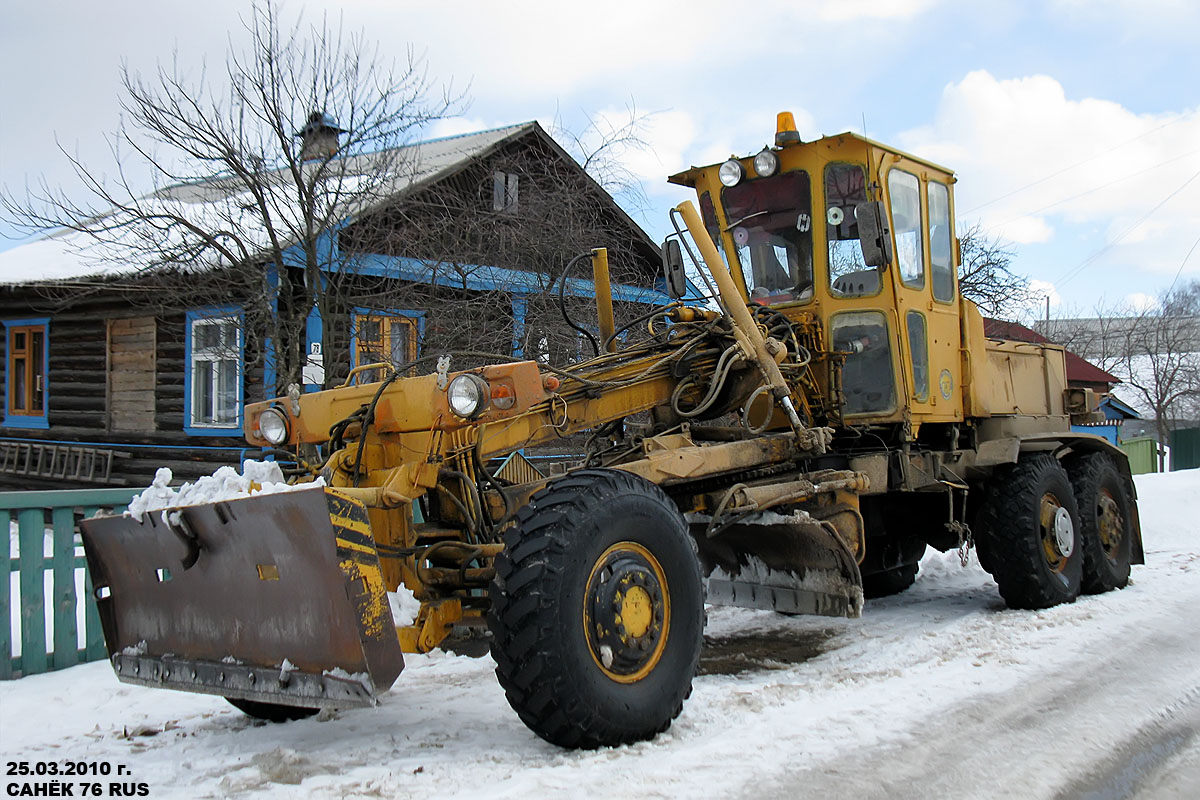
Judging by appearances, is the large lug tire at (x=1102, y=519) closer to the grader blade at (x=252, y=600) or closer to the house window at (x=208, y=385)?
the grader blade at (x=252, y=600)

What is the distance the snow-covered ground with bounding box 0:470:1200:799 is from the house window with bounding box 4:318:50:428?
39.8ft

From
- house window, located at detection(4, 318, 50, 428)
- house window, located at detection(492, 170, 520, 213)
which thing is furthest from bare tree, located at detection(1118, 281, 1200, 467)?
house window, located at detection(4, 318, 50, 428)

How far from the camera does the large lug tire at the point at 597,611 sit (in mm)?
3953

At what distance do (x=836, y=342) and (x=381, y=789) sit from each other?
4288mm

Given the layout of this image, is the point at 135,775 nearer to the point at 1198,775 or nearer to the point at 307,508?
the point at 307,508

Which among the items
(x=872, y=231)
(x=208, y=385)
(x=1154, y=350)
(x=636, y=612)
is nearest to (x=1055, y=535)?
(x=872, y=231)

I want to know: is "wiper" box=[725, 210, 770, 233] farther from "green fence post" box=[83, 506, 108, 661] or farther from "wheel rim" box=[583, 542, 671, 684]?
"green fence post" box=[83, 506, 108, 661]

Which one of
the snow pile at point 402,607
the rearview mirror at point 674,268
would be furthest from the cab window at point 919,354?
the snow pile at point 402,607

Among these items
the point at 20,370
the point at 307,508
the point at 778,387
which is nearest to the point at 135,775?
the point at 307,508

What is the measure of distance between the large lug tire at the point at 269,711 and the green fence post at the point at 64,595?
201 centimetres

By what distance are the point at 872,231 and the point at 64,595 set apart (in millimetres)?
5538

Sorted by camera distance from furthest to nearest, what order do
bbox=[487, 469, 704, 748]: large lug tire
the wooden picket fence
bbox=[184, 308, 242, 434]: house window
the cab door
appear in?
bbox=[184, 308, 242, 434]: house window < the cab door < the wooden picket fence < bbox=[487, 469, 704, 748]: large lug tire

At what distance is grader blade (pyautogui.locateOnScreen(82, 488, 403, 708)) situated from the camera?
3830 mm

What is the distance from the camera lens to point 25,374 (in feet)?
56.1
